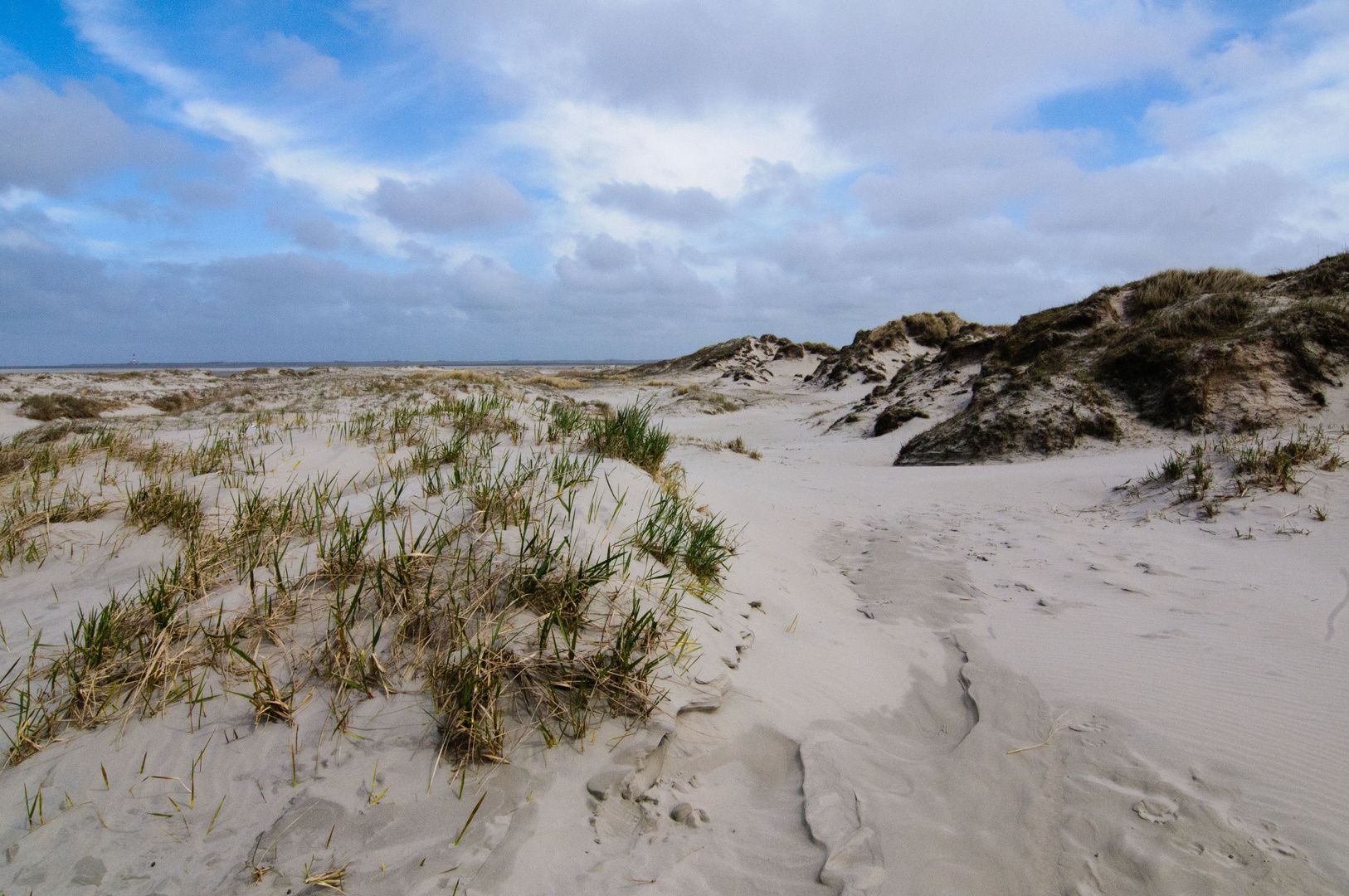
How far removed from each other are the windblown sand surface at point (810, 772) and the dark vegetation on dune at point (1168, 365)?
5.56m

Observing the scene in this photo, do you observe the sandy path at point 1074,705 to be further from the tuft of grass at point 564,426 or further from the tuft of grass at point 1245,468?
the tuft of grass at point 564,426

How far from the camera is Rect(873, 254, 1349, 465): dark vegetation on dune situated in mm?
7680

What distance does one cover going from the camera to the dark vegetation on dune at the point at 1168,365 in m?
7.68

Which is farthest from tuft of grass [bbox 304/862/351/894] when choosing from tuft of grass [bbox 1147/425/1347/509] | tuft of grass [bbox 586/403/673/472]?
tuft of grass [bbox 1147/425/1347/509]

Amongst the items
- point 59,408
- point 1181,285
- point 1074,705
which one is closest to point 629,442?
point 1074,705

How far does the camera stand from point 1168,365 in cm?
848

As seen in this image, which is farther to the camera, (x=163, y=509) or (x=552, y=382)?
(x=552, y=382)

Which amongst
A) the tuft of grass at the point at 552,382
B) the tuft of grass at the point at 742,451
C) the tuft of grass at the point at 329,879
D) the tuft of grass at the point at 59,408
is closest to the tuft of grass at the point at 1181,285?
the tuft of grass at the point at 742,451

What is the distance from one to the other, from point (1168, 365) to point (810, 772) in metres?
9.63

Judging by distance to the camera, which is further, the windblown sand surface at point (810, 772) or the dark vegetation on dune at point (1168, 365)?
the dark vegetation on dune at point (1168, 365)

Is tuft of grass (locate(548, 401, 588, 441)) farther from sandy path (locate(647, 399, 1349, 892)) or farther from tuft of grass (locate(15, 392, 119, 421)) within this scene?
tuft of grass (locate(15, 392, 119, 421))

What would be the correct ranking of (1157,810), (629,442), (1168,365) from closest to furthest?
1. (1157,810)
2. (629,442)
3. (1168,365)

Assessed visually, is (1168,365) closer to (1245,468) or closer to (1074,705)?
(1245,468)

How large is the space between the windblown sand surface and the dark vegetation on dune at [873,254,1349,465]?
5562mm
